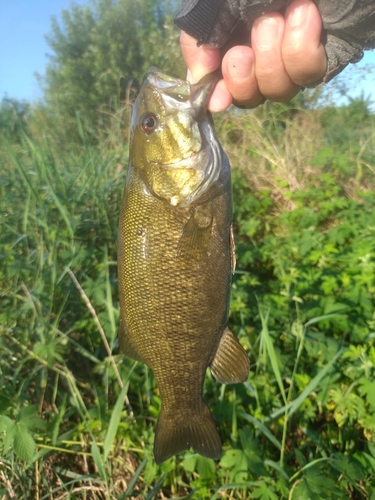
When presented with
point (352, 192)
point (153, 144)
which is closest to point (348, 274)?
point (153, 144)

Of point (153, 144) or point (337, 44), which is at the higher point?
point (337, 44)

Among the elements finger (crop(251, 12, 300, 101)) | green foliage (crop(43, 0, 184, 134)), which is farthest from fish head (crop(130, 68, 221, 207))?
green foliage (crop(43, 0, 184, 134))

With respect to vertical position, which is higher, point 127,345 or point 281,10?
point 281,10

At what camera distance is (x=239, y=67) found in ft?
4.25

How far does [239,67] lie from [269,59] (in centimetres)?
9

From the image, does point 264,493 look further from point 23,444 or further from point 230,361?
point 23,444

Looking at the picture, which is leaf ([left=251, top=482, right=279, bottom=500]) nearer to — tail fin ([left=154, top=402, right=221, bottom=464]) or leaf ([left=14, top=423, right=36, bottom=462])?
tail fin ([left=154, top=402, right=221, bottom=464])

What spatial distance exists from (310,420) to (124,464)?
1.00m

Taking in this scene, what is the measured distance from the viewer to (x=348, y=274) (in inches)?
111

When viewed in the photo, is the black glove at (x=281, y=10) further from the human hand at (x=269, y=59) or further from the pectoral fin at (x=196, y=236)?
the pectoral fin at (x=196, y=236)

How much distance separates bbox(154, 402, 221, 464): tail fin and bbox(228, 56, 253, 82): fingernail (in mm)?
1157

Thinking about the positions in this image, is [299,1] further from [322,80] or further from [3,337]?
[3,337]

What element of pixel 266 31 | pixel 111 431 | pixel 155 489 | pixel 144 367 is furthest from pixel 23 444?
pixel 266 31

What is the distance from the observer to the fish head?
138 centimetres
